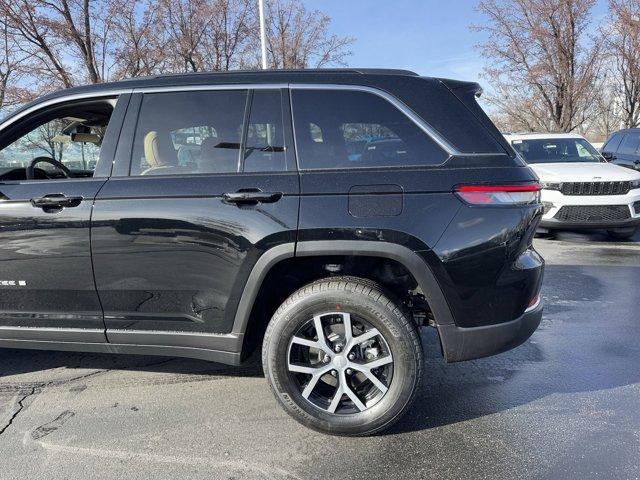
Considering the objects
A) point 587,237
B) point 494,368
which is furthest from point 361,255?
point 587,237

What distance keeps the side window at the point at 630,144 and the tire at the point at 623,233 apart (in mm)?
3216

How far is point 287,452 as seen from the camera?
2.61 metres

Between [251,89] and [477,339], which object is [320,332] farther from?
[251,89]

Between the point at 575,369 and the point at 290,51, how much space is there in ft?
69.1

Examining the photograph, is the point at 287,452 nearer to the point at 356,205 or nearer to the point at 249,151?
the point at 356,205

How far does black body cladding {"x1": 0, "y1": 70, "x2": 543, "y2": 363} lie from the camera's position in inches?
101

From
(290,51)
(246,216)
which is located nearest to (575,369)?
(246,216)

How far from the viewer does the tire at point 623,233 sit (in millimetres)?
8000

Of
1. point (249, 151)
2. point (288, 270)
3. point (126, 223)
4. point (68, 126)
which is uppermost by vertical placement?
point (68, 126)

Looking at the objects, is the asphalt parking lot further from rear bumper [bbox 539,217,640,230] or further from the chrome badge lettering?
rear bumper [bbox 539,217,640,230]

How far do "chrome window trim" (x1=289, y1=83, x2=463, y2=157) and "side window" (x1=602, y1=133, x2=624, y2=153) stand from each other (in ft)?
34.9

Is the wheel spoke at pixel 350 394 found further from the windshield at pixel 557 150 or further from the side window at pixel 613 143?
the side window at pixel 613 143

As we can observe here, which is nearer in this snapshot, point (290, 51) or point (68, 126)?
point (68, 126)

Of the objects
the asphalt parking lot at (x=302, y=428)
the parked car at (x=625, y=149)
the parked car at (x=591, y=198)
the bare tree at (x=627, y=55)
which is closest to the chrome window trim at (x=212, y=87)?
the asphalt parking lot at (x=302, y=428)
